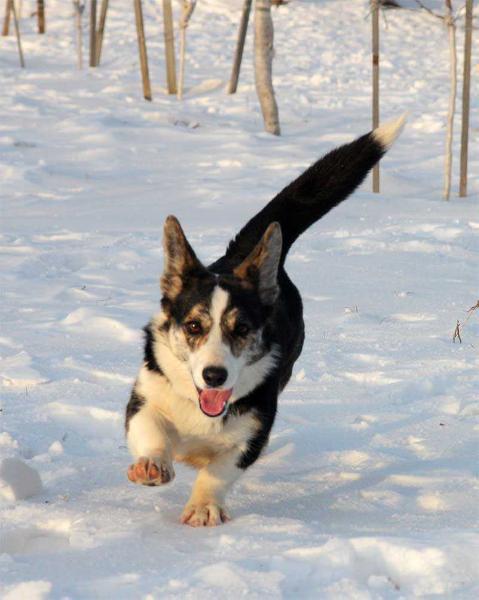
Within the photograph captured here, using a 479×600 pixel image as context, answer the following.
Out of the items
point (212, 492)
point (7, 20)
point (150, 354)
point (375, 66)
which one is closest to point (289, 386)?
point (150, 354)

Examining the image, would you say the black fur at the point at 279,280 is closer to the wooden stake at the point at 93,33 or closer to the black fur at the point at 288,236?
the black fur at the point at 288,236

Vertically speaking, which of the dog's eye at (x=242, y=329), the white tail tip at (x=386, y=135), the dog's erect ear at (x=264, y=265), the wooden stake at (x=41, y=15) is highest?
the white tail tip at (x=386, y=135)

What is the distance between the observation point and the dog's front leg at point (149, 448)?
340cm

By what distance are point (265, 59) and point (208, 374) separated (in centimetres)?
959

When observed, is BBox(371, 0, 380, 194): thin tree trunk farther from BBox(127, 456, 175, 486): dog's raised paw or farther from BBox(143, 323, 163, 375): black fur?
BBox(127, 456, 175, 486): dog's raised paw

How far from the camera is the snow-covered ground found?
2.84 meters

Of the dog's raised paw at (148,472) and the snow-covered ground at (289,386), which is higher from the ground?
the dog's raised paw at (148,472)

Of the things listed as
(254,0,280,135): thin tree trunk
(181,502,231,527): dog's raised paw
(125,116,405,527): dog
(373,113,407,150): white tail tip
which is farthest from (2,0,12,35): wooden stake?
(181,502,231,527): dog's raised paw

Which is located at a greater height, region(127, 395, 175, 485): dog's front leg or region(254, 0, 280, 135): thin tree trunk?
region(127, 395, 175, 485): dog's front leg

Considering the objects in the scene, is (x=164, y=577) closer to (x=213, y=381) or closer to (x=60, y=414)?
(x=213, y=381)

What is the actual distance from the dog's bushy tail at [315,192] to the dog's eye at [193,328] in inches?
29.4

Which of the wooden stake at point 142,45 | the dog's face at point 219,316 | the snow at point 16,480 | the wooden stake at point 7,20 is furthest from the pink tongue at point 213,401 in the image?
the wooden stake at point 7,20

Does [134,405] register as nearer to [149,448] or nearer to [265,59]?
[149,448]

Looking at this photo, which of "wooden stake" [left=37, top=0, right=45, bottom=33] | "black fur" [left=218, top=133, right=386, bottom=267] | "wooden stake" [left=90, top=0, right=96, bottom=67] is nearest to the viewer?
"black fur" [left=218, top=133, right=386, bottom=267]
